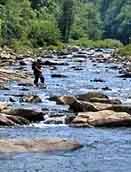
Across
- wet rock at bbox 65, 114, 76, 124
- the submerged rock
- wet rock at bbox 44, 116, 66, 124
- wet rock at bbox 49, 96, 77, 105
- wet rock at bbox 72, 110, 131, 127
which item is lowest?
wet rock at bbox 49, 96, 77, 105

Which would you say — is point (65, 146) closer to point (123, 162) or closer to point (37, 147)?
point (37, 147)

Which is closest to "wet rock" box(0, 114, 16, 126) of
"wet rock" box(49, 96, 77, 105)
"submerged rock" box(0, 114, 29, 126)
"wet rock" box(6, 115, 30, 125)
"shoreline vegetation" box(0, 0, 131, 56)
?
"submerged rock" box(0, 114, 29, 126)

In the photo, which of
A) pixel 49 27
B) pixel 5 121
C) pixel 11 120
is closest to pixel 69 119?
pixel 11 120

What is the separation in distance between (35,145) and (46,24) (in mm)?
106905

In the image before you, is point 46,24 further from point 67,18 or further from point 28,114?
point 28,114

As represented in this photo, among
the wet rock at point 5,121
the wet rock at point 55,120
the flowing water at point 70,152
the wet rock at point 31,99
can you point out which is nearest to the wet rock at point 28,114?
the wet rock at point 55,120

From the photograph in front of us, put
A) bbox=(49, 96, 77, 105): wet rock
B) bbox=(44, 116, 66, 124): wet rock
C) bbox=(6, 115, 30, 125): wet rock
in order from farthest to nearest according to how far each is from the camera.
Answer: bbox=(49, 96, 77, 105): wet rock, bbox=(44, 116, 66, 124): wet rock, bbox=(6, 115, 30, 125): wet rock

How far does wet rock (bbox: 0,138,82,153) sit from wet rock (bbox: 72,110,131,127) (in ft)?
18.3

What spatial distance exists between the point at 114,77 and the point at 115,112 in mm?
28126

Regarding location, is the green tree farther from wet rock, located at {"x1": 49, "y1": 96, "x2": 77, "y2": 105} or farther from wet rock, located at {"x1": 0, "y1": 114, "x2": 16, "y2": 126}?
wet rock, located at {"x1": 0, "y1": 114, "x2": 16, "y2": 126}

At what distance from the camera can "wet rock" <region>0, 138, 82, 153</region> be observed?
21906mm

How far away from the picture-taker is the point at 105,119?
28.8m

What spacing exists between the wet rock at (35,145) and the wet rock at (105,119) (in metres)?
5.58

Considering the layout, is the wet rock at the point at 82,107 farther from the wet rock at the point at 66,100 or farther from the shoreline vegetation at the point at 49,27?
the shoreline vegetation at the point at 49,27
